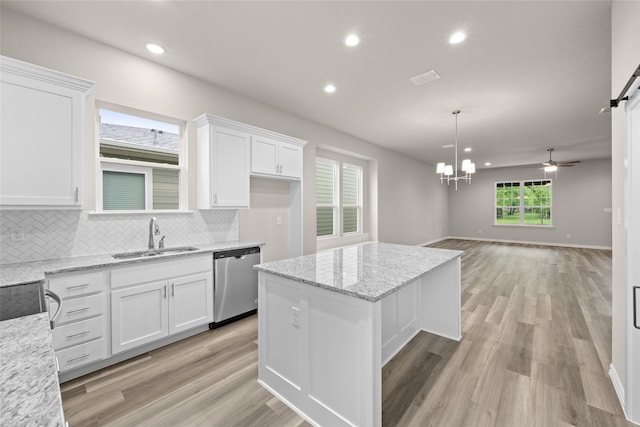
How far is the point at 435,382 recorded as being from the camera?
2.11 m

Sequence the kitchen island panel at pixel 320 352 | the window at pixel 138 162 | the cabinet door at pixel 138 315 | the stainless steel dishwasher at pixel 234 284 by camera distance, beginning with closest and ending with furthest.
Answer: the kitchen island panel at pixel 320 352
the cabinet door at pixel 138 315
the window at pixel 138 162
the stainless steel dishwasher at pixel 234 284

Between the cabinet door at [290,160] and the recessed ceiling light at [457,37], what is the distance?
2.27 meters

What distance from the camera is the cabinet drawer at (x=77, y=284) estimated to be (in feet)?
6.64

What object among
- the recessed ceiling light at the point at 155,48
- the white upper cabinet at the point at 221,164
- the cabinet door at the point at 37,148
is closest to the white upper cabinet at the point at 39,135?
the cabinet door at the point at 37,148

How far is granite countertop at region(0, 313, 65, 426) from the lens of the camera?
556mm

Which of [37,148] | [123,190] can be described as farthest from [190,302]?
[37,148]

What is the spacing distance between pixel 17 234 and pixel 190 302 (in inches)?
57.3

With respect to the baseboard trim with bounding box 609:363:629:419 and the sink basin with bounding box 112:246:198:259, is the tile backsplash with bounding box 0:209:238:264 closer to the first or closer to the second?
the sink basin with bounding box 112:246:198:259

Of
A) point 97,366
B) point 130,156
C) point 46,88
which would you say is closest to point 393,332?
point 97,366

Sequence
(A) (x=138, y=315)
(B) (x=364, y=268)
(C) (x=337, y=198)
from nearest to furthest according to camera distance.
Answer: (B) (x=364, y=268)
(A) (x=138, y=315)
(C) (x=337, y=198)

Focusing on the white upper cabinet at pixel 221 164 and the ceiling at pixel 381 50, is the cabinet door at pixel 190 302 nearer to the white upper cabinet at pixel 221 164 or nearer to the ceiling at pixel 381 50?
the white upper cabinet at pixel 221 164

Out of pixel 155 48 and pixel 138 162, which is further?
pixel 138 162

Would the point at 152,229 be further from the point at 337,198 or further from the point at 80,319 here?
the point at 337,198

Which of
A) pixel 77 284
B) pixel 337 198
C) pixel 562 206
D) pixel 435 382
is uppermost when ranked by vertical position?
pixel 337 198
